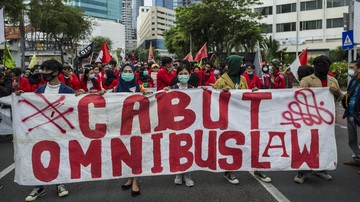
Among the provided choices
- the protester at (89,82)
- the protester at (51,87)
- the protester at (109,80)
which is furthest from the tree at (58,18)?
the protester at (51,87)

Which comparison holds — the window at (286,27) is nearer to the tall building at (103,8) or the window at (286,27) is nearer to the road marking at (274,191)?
the road marking at (274,191)

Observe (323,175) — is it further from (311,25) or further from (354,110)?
(311,25)

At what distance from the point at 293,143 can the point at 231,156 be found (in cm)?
86

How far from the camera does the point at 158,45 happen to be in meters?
150

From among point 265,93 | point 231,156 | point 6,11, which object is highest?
point 6,11

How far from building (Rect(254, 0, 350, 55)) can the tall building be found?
74.1 meters

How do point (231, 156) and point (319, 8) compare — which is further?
point (319, 8)

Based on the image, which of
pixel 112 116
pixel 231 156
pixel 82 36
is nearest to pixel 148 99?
pixel 112 116

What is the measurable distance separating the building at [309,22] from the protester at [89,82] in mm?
39956

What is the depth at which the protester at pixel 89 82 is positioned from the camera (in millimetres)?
9823

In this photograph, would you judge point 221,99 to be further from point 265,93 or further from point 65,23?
point 65,23

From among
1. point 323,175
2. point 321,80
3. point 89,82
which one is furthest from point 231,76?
point 89,82

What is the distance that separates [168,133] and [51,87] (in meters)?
1.64

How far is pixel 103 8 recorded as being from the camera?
128 m
